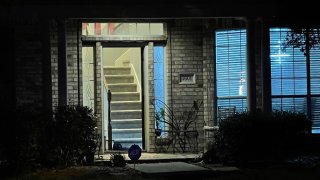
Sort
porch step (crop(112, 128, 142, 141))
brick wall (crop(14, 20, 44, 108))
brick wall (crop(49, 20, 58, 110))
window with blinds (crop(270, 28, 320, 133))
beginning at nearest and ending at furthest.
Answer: brick wall (crop(14, 20, 44, 108))
brick wall (crop(49, 20, 58, 110))
window with blinds (crop(270, 28, 320, 133))
porch step (crop(112, 128, 142, 141))

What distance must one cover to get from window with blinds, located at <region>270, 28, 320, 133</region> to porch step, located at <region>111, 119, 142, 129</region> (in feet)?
10.0

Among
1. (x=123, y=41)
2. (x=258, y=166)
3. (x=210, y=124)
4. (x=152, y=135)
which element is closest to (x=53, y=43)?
(x=123, y=41)

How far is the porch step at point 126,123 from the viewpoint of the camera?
13.7 metres

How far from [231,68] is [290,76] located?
1181 mm

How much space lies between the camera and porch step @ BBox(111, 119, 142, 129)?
13.7 m

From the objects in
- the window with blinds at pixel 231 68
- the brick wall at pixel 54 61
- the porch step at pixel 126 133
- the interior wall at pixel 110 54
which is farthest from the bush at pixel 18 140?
the window with blinds at pixel 231 68

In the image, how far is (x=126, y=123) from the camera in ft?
44.9

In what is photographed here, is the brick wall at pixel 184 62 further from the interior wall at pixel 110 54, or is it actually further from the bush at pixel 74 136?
the bush at pixel 74 136

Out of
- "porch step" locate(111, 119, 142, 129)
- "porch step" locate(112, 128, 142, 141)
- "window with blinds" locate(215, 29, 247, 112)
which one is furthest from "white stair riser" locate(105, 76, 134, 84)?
"window with blinds" locate(215, 29, 247, 112)

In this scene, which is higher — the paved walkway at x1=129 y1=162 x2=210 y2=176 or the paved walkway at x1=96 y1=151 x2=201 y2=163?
→ the paved walkway at x1=96 y1=151 x2=201 y2=163

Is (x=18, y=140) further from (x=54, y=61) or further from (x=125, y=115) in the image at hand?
(x=125, y=115)

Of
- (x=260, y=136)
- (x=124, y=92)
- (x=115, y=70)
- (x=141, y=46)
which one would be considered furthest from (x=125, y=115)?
(x=260, y=136)

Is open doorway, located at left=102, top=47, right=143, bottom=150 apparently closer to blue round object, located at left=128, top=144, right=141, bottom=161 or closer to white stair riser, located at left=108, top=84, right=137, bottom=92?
white stair riser, located at left=108, top=84, right=137, bottom=92

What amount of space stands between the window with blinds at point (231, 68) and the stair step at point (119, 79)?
2316 mm
